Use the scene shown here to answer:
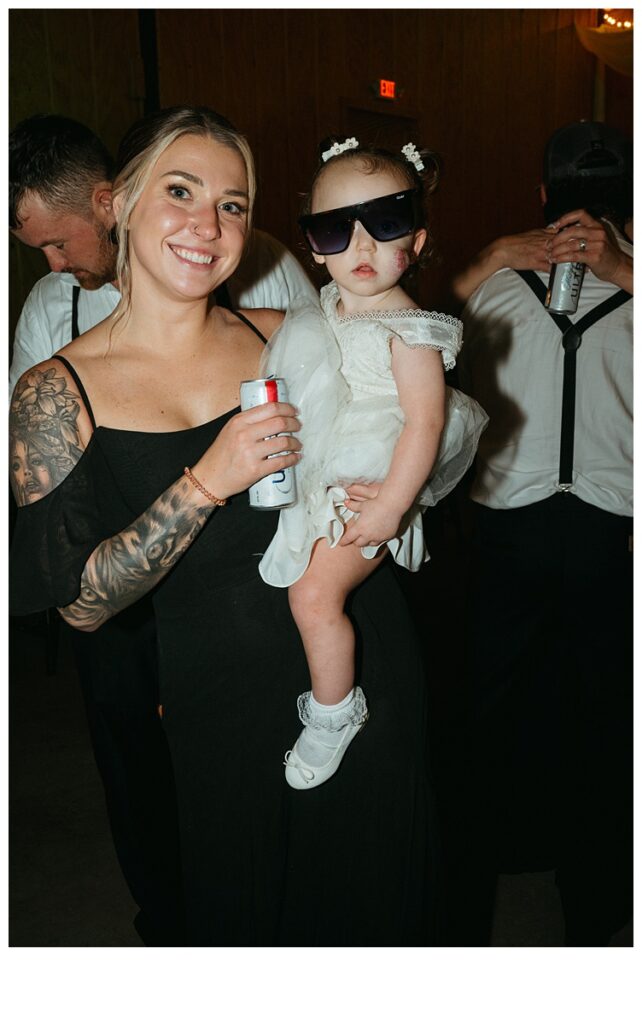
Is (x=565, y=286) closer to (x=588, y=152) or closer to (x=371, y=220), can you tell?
(x=588, y=152)

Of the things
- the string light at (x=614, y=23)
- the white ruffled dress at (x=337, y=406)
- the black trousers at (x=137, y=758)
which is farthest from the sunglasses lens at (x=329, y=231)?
the string light at (x=614, y=23)

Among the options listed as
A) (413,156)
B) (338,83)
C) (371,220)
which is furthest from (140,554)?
(338,83)

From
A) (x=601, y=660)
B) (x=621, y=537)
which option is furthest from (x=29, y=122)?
(x=601, y=660)

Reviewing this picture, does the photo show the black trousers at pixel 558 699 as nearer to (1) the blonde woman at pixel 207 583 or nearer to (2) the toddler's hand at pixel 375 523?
(1) the blonde woman at pixel 207 583

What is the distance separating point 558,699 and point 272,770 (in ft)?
4.32

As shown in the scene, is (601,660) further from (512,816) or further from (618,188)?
(618,188)

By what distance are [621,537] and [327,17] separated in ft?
18.1

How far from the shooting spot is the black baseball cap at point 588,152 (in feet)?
7.68

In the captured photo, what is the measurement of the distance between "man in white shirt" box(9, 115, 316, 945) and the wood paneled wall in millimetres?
982

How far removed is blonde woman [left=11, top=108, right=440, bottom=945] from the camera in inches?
59.9

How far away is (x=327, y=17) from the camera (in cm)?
648

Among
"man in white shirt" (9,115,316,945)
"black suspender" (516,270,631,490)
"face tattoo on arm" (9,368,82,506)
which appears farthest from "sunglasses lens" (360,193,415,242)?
"black suspender" (516,270,631,490)

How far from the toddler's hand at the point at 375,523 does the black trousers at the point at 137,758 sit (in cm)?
85

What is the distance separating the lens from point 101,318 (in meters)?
2.45
